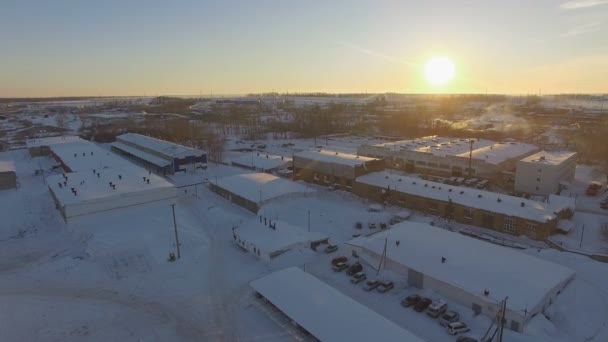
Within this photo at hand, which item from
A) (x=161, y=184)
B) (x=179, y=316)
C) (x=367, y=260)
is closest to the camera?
(x=179, y=316)

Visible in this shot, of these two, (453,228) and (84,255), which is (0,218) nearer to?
(84,255)

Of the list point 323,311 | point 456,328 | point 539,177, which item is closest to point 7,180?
point 323,311

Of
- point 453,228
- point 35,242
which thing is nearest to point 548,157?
point 453,228

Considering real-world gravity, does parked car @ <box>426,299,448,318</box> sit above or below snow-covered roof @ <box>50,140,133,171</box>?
below

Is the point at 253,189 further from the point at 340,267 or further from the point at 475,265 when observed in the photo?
the point at 475,265

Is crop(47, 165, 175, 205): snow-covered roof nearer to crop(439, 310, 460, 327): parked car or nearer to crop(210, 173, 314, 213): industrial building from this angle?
crop(210, 173, 314, 213): industrial building

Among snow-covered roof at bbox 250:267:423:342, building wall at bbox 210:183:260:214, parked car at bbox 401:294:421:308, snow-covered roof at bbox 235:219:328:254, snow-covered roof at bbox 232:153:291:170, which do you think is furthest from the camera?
snow-covered roof at bbox 232:153:291:170

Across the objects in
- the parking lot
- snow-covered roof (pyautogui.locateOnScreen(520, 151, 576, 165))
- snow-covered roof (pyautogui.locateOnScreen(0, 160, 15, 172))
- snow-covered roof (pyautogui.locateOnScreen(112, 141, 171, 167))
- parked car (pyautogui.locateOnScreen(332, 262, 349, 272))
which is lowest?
the parking lot

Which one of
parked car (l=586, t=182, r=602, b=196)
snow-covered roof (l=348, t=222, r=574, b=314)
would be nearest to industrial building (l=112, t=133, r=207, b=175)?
snow-covered roof (l=348, t=222, r=574, b=314)
